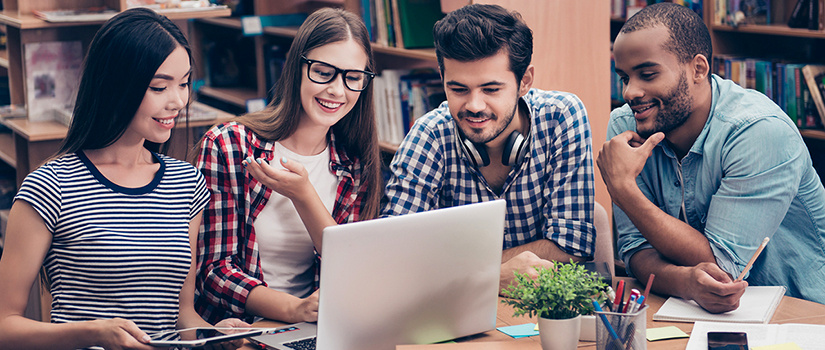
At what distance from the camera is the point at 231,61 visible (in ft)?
15.4

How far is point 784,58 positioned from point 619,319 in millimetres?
2344

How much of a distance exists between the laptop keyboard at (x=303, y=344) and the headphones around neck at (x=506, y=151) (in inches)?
25.9

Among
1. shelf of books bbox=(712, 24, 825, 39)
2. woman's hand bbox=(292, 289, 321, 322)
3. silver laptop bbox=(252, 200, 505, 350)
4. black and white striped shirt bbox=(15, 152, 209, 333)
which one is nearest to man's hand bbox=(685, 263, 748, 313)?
silver laptop bbox=(252, 200, 505, 350)

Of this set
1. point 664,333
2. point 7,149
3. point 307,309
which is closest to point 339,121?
point 307,309

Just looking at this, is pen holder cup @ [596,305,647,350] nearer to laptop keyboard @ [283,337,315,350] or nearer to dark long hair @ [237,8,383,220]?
laptop keyboard @ [283,337,315,350]

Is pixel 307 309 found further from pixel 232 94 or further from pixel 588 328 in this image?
pixel 232 94

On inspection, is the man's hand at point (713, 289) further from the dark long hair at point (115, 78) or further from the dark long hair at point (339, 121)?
the dark long hair at point (115, 78)

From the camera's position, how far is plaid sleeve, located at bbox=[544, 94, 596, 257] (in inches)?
70.7

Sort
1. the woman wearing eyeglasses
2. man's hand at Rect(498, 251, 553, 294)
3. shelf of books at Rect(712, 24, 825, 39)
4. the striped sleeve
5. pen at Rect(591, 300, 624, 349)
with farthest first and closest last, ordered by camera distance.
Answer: shelf of books at Rect(712, 24, 825, 39), the woman wearing eyeglasses, man's hand at Rect(498, 251, 553, 294), the striped sleeve, pen at Rect(591, 300, 624, 349)

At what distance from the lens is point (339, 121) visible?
1.92m

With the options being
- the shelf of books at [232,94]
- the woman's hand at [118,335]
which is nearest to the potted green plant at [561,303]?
the woman's hand at [118,335]

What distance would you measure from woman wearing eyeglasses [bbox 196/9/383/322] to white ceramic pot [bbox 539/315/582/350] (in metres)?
0.64

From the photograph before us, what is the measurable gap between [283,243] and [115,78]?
556 millimetres

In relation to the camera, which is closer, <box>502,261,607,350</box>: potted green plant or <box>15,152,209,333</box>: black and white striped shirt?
<box>502,261,607,350</box>: potted green plant
